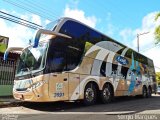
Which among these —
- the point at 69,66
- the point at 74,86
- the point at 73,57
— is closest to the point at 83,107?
the point at 74,86

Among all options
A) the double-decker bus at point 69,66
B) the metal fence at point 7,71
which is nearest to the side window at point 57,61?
the double-decker bus at point 69,66

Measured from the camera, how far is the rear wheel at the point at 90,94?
12764 mm

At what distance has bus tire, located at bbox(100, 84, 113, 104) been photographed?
1398cm

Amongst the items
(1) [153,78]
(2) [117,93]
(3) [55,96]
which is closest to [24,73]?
(3) [55,96]

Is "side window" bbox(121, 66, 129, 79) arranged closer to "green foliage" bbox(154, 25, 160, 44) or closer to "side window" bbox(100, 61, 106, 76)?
"side window" bbox(100, 61, 106, 76)

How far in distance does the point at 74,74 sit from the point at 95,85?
1953mm

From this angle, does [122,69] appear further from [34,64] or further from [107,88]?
[34,64]

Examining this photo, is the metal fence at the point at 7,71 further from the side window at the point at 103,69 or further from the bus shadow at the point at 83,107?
the side window at the point at 103,69

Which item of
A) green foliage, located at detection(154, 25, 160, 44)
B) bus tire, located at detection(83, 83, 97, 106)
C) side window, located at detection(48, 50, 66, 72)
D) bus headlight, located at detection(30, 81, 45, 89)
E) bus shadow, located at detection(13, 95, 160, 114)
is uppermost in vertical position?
green foliage, located at detection(154, 25, 160, 44)

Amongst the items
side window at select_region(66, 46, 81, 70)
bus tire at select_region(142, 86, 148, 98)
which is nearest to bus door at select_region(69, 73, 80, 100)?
side window at select_region(66, 46, 81, 70)

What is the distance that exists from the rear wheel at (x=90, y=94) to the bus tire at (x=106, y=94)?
58 cm

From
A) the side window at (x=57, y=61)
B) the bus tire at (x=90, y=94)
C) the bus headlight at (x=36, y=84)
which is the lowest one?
the bus tire at (x=90, y=94)

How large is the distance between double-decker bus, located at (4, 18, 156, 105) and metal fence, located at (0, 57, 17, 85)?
153 inches

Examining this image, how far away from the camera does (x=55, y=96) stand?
1091 cm
